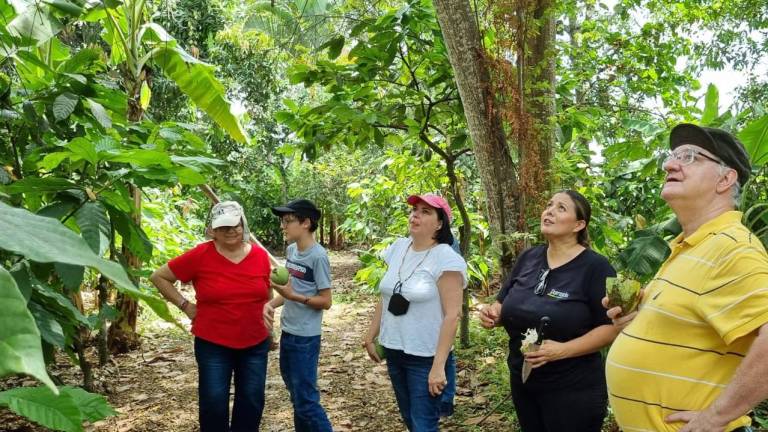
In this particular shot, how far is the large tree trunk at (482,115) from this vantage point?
3445mm

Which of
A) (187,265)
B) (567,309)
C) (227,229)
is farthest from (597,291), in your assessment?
(187,265)

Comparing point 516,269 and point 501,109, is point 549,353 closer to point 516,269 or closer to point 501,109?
point 516,269

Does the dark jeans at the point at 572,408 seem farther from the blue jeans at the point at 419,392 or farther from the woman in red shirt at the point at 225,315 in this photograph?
the woman in red shirt at the point at 225,315

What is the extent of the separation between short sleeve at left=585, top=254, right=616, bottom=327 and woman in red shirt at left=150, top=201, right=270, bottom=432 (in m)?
1.89

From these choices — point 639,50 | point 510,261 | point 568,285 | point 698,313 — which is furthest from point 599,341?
point 639,50

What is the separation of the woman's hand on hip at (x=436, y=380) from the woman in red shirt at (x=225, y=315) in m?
1.13

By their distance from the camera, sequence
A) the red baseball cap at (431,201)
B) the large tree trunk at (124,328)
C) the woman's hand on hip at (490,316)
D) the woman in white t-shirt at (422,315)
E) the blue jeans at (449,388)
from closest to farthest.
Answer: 1. the woman's hand on hip at (490,316)
2. the woman in white t-shirt at (422,315)
3. the red baseball cap at (431,201)
4. the blue jeans at (449,388)
5. the large tree trunk at (124,328)

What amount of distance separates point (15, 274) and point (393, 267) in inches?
80.5

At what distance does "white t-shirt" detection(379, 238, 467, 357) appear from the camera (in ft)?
9.93

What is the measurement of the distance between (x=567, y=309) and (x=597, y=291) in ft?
0.47

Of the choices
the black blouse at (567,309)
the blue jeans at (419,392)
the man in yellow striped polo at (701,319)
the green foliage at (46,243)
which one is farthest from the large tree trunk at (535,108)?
the green foliage at (46,243)

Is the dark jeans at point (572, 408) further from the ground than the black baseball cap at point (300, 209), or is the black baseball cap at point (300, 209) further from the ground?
the black baseball cap at point (300, 209)

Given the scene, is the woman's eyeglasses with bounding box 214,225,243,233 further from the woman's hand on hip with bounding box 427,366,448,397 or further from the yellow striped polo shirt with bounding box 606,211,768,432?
the yellow striped polo shirt with bounding box 606,211,768,432

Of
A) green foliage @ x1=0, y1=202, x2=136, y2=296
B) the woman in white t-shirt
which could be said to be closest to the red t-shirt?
the woman in white t-shirt
